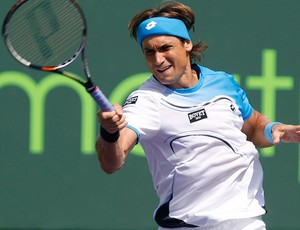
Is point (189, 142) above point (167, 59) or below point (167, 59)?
below

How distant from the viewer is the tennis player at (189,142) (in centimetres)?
418

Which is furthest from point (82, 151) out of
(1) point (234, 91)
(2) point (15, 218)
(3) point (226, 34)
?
(1) point (234, 91)

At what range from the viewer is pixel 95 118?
6.45 meters

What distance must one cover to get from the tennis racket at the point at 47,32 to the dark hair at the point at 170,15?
0.47 metres

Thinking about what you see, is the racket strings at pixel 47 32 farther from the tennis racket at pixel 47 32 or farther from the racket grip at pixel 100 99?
the racket grip at pixel 100 99

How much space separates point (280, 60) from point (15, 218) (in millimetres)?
2079

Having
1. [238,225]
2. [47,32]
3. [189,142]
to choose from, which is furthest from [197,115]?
[47,32]

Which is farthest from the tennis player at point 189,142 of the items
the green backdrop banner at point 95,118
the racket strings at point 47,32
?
the green backdrop banner at point 95,118

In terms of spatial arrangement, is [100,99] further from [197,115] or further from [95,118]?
[95,118]

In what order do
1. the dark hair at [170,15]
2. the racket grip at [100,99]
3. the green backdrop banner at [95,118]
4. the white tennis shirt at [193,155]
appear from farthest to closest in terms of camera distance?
the green backdrop banner at [95,118], the dark hair at [170,15], the white tennis shirt at [193,155], the racket grip at [100,99]

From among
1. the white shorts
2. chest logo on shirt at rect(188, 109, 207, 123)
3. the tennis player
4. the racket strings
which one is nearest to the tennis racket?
the racket strings

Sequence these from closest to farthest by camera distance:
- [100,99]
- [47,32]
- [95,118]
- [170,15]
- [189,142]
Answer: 1. [100,99]
2. [47,32]
3. [189,142]
4. [170,15]
5. [95,118]

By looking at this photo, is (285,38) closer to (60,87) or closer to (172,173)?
(60,87)

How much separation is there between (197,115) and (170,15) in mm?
538
